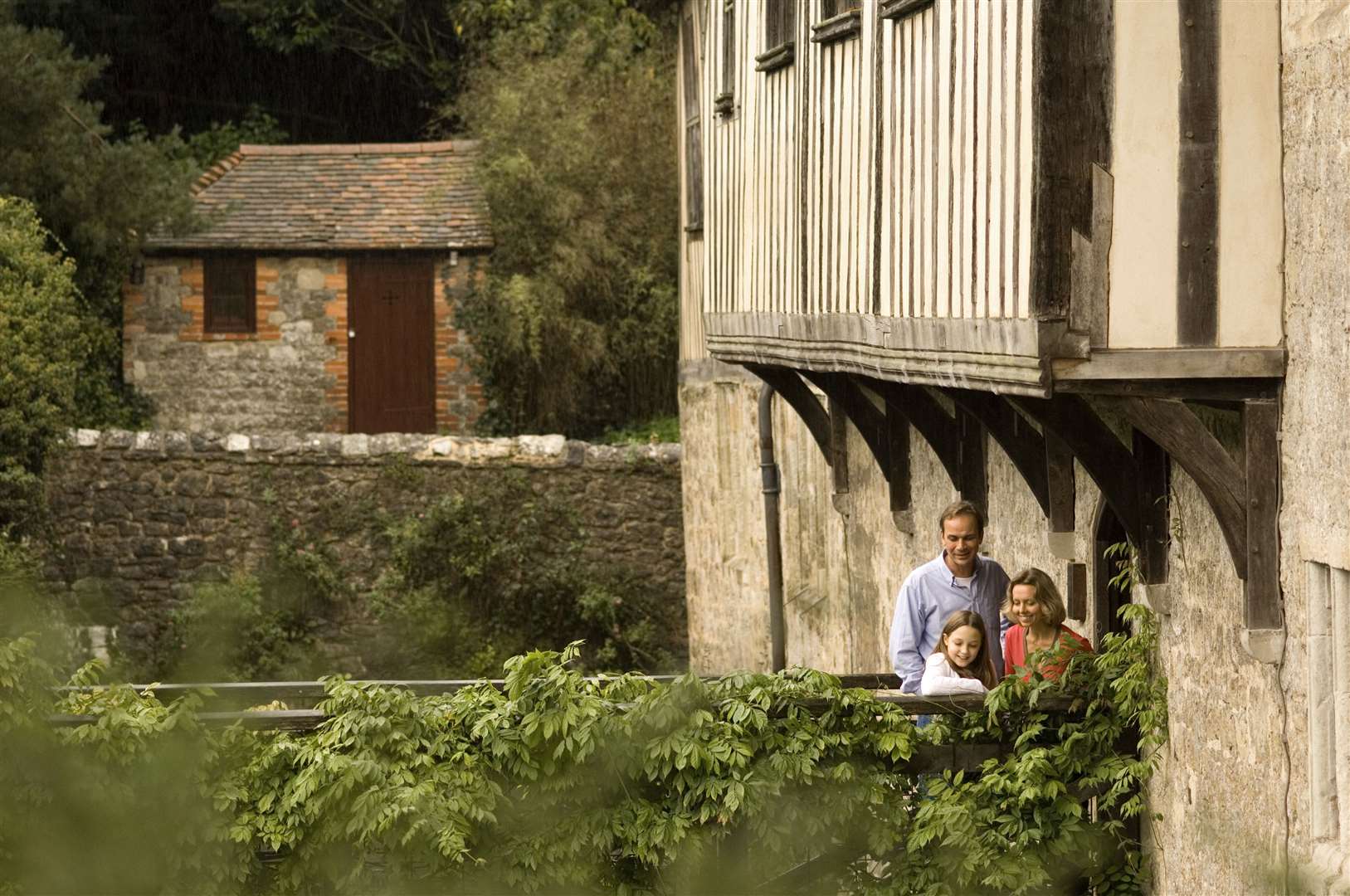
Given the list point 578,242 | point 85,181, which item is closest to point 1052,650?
point 578,242

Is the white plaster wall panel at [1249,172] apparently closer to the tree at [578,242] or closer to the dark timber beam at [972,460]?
the dark timber beam at [972,460]

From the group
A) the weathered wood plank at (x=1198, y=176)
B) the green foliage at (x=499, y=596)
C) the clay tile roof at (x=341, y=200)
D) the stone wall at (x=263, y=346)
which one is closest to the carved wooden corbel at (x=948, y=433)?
the weathered wood plank at (x=1198, y=176)

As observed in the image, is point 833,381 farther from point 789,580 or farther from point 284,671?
point 284,671

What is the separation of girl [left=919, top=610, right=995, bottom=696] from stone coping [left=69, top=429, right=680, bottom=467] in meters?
10.7

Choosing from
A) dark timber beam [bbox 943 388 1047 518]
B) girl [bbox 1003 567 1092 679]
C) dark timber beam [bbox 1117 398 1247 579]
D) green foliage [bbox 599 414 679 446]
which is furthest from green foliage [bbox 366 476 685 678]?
dark timber beam [bbox 1117 398 1247 579]

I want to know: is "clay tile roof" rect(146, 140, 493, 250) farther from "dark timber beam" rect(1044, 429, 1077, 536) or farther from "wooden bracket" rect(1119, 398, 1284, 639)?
"wooden bracket" rect(1119, 398, 1284, 639)

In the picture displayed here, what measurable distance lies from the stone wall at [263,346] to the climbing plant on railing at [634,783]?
14682 mm

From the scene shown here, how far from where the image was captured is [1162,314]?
4.57 meters

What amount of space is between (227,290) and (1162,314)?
55.4 feet

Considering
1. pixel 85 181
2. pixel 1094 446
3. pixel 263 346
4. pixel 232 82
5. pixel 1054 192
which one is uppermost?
pixel 232 82

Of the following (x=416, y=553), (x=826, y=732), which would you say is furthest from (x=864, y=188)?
(x=416, y=553)

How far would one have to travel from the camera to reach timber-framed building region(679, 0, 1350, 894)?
4.35m

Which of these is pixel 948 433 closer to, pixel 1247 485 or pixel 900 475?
pixel 900 475

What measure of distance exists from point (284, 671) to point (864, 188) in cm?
993
